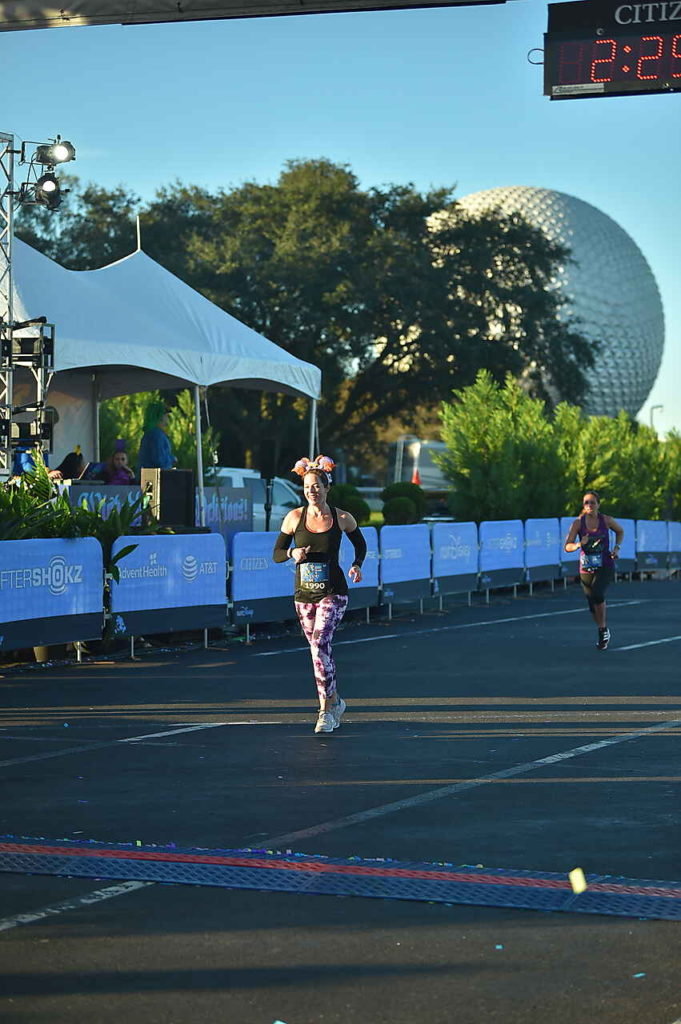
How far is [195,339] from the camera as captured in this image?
24859mm

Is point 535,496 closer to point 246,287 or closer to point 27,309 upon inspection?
point 27,309

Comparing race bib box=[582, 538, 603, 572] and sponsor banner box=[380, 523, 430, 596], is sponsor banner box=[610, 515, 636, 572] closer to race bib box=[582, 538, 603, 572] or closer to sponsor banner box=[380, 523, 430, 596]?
sponsor banner box=[380, 523, 430, 596]

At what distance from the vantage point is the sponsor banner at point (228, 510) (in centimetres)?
2348

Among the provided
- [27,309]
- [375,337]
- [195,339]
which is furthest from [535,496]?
[375,337]

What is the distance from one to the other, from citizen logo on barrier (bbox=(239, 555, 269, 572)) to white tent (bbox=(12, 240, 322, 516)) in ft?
14.2

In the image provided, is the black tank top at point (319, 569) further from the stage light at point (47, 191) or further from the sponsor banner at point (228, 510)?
the stage light at point (47, 191)

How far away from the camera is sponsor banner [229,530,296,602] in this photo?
20.4 m

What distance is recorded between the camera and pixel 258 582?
20828 millimetres

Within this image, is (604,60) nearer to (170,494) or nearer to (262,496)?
(170,494)

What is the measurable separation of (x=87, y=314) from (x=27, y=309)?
0.94 meters

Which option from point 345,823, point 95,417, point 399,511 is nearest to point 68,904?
point 345,823

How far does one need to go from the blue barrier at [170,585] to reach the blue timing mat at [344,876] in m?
10.6

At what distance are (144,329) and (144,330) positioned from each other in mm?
23

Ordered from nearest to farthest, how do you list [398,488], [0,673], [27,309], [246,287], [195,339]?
[0,673]
[27,309]
[195,339]
[398,488]
[246,287]
